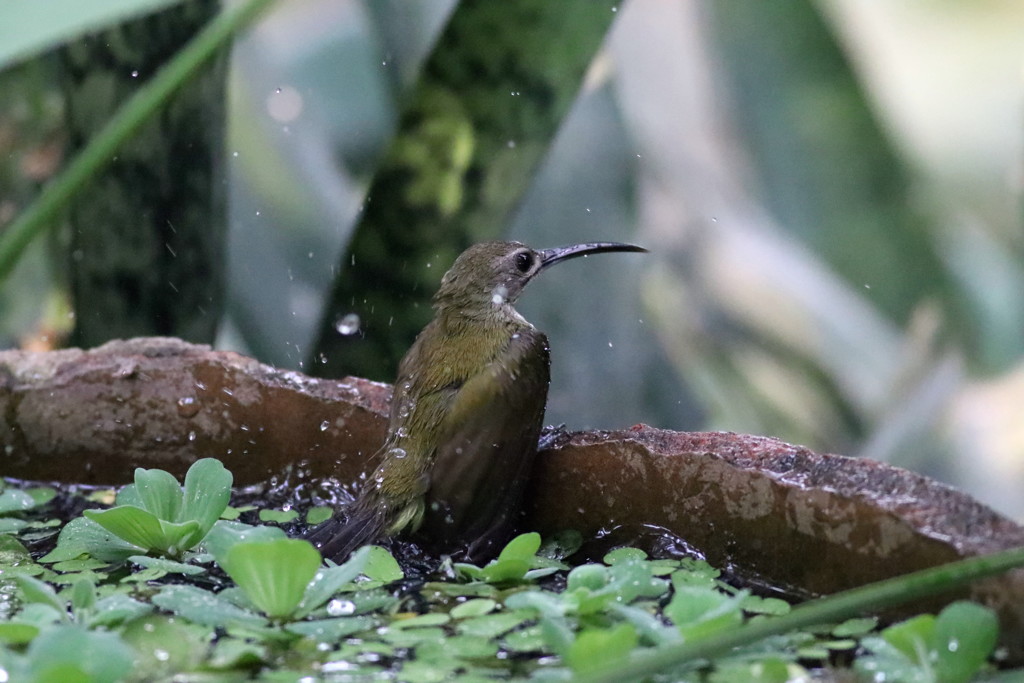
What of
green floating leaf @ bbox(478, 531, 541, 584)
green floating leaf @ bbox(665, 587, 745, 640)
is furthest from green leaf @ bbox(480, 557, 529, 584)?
green floating leaf @ bbox(665, 587, 745, 640)

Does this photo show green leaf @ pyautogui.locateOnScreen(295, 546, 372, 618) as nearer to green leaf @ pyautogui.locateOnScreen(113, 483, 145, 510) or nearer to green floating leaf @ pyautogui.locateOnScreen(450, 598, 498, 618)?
green floating leaf @ pyautogui.locateOnScreen(450, 598, 498, 618)

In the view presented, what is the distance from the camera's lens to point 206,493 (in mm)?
2197

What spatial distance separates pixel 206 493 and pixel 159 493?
85 mm

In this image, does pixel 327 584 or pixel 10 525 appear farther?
pixel 10 525

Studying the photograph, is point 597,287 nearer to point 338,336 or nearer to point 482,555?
point 338,336

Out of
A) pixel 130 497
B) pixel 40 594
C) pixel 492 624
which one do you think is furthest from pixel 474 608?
pixel 130 497

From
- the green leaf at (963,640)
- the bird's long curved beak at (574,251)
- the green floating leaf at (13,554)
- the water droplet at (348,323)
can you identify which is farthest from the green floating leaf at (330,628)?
the bird's long curved beak at (574,251)

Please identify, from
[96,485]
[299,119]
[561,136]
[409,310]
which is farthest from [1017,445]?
[96,485]

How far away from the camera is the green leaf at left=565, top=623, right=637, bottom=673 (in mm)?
1546

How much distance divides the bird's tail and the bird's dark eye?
41.1 inches

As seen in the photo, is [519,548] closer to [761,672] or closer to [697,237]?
[761,672]

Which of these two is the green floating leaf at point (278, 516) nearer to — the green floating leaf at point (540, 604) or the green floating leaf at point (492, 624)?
the green floating leaf at point (492, 624)

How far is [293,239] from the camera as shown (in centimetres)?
517

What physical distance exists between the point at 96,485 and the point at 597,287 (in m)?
2.48
